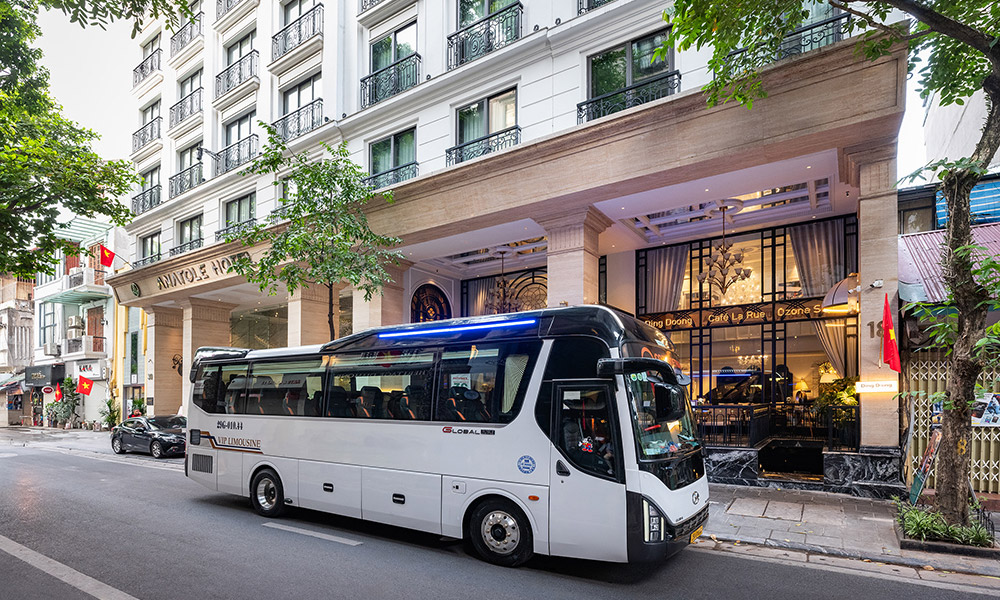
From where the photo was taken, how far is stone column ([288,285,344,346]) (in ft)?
62.9

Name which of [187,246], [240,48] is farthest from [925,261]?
[187,246]

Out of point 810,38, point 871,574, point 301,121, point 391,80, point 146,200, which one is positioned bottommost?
point 871,574

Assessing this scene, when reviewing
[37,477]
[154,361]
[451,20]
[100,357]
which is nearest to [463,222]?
[451,20]

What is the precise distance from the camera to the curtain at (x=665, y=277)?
1689 centimetres

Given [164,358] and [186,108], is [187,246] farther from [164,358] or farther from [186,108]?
[186,108]

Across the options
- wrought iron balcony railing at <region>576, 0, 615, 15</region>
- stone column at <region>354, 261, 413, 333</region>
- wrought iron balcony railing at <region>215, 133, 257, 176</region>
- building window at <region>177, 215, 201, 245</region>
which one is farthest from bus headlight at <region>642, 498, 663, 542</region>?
building window at <region>177, 215, 201, 245</region>

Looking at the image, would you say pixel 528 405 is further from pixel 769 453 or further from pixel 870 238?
pixel 769 453

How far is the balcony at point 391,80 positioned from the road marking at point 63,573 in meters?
13.5

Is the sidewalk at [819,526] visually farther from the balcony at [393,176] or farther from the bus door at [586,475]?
the balcony at [393,176]

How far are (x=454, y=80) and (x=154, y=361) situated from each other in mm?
20057

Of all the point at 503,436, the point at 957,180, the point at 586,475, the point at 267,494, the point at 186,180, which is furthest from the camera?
the point at 186,180

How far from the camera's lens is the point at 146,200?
2728cm

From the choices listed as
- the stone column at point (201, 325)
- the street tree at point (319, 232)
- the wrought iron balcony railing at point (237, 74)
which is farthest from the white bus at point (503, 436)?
the stone column at point (201, 325)

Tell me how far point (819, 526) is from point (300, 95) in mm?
19889
